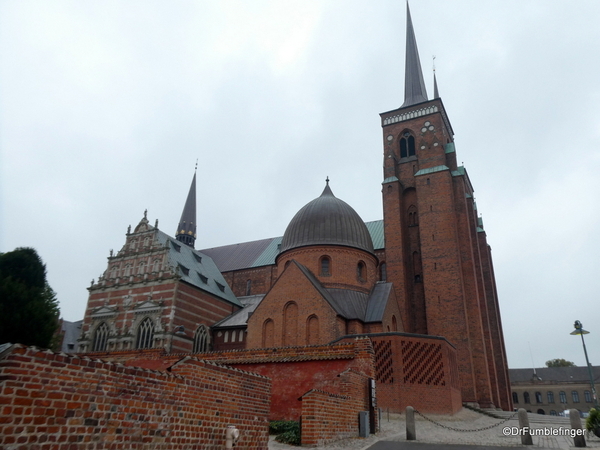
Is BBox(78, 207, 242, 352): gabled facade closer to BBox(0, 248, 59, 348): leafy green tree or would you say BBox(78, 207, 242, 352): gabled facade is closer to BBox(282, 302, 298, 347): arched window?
BBox(0, 248, 59, 348): leafy green tree

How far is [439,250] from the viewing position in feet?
111

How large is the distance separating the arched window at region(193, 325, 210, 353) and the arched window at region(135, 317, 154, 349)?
139 inches

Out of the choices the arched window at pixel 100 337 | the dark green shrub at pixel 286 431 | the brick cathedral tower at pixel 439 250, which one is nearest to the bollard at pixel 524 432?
the dark green shrub at pixel 286 431

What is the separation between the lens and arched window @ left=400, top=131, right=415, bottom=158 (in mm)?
39875

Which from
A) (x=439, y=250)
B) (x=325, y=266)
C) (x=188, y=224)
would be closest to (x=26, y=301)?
(x=325, y=266)

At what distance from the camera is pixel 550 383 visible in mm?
76125

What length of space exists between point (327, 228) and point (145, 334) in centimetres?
1724

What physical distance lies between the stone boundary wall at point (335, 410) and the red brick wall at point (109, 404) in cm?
294

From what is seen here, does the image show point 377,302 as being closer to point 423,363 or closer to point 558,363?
point 423,363

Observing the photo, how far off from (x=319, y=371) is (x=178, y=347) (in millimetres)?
21176

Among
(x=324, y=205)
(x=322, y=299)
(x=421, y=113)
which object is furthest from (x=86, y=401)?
(x=421, y=113)

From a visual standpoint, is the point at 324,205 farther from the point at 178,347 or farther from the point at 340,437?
the point at 340,437

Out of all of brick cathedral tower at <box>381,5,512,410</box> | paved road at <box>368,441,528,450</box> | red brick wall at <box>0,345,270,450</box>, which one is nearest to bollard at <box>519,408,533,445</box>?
paved road at <box>368,441,528,450</box>

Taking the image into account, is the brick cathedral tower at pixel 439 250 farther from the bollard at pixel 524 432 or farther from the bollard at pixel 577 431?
the bollard at pixel 577 431
